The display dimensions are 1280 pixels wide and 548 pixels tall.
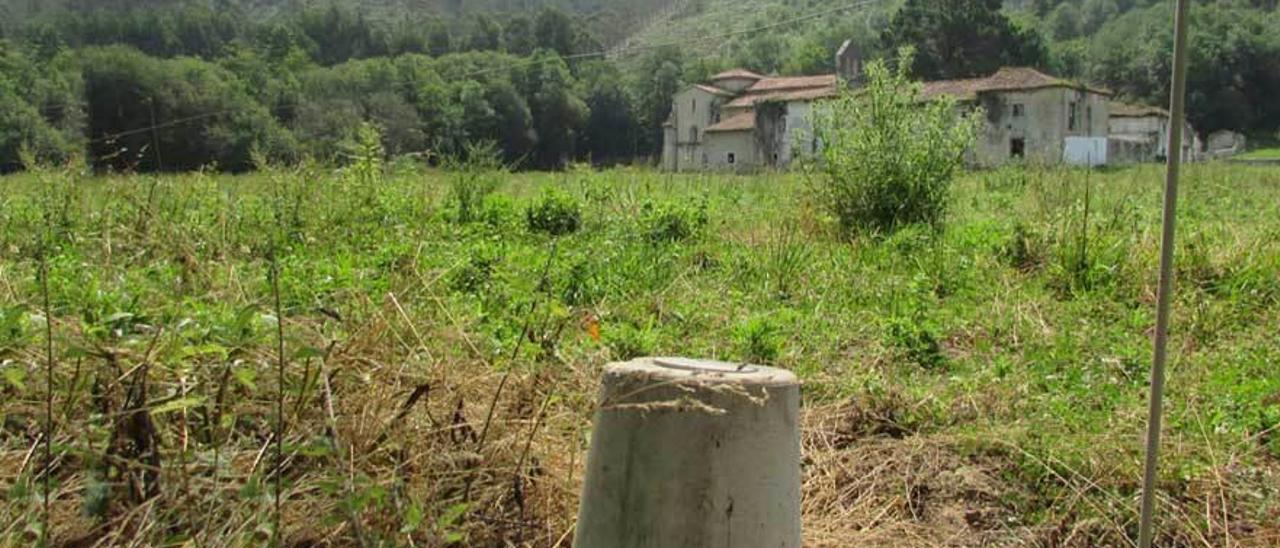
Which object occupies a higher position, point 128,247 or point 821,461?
point 128,247

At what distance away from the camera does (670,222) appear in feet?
29.1

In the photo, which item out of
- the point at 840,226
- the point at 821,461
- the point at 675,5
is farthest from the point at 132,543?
the point at 675,5

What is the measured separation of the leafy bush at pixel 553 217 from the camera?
950 centimetres

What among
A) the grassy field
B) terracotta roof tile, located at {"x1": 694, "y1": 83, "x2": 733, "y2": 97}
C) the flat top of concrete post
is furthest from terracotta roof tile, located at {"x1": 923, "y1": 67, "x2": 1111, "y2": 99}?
the flat top of concrete post

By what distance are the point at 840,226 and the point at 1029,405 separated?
16.9 ft

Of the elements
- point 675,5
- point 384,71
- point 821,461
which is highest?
point 675,5

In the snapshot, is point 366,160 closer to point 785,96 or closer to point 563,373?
point 563,373

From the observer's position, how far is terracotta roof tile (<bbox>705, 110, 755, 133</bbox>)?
4962 cm

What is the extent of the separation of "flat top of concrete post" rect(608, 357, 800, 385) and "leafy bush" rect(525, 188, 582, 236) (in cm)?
722

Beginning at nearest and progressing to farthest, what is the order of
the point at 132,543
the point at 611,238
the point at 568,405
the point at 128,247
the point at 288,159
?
1. the point at 132,543
2. the point at 568,405
3. the point at 128,247
4. the point at 611,238
5. the point at 288,159

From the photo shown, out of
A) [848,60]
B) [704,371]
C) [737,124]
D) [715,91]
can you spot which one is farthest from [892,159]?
[848,60]

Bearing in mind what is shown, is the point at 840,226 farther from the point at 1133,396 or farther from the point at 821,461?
the point at 821,461

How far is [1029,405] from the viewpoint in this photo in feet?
13.2

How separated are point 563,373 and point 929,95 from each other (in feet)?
111
